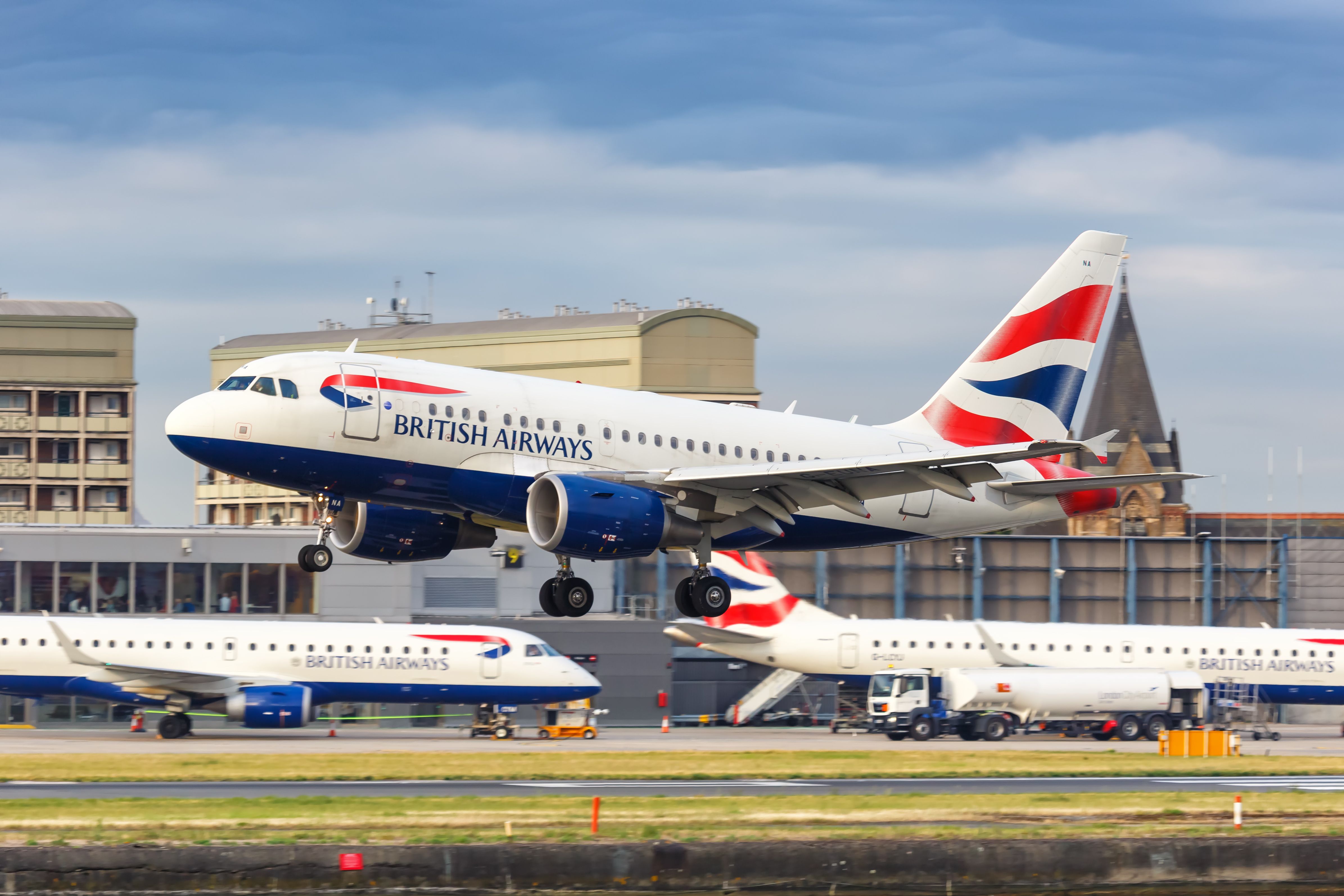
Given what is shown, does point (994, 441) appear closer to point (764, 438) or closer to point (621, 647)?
point (764, 438)

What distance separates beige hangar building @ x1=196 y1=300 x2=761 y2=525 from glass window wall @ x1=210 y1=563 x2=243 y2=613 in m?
38.4

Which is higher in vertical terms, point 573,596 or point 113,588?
point 573,596

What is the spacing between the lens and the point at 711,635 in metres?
79.1

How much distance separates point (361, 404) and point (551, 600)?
22.0ft

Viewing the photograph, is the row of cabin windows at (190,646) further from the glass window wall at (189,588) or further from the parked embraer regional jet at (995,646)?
the parked embraer regional jet at (995,646)

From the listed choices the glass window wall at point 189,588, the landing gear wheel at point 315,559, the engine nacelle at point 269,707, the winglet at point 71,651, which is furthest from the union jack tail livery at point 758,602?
the landing gear wheel at point 315,559

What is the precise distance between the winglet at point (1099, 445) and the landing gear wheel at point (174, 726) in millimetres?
40075

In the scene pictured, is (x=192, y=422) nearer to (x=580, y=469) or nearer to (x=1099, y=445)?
(x=580, y=469)

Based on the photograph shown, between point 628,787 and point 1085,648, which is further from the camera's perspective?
point 1085,648

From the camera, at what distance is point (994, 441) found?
45.4 meters

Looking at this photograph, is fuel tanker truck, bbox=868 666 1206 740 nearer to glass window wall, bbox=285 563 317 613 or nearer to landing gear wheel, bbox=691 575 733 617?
glass window wall, bbox=285 563 317 613

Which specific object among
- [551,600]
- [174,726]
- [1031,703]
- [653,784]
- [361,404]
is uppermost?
[361,404]

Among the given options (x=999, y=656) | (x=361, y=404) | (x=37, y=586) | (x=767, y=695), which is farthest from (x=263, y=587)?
(x=361, y=404)

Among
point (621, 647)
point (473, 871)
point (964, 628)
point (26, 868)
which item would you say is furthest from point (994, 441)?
point (621, 647)
